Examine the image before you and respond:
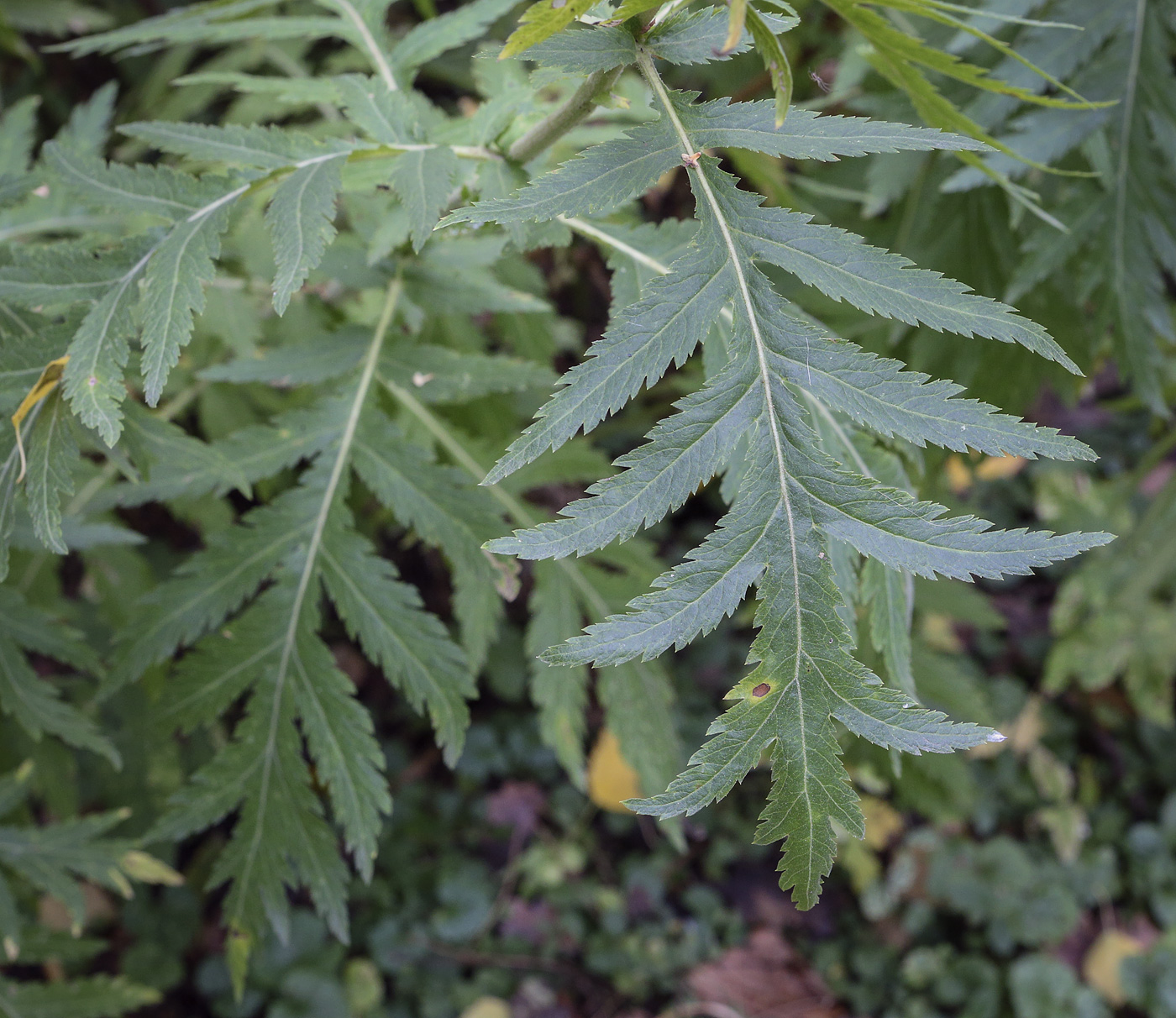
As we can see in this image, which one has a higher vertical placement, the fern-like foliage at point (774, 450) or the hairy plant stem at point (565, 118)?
the hairy plant stem at point (565, 118)

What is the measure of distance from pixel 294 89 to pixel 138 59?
175 centimetres

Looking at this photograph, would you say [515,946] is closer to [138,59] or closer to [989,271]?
[989,271]

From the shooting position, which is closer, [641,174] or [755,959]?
[641,174]

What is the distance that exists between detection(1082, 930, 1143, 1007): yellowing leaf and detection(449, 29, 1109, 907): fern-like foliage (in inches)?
104

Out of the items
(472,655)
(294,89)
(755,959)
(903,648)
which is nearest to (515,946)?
(755,959)

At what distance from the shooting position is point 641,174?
2.32ft

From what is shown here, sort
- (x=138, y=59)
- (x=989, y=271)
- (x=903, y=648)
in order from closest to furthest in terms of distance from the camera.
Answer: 1. (x=903, y=648)
2. (x=989, y=271)
3. (x=138, y=59)

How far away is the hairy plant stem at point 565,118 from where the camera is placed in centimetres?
77

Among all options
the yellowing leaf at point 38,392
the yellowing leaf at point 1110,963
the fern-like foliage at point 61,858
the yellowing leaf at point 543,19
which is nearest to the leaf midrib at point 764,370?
the yellowing leaf at point 543,19

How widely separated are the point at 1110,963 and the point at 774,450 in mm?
2779

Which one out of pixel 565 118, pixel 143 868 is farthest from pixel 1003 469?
pixel 143 868

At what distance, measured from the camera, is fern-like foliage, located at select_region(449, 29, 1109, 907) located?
60 centimetres

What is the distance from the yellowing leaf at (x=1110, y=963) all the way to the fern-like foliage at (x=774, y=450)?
2.63m

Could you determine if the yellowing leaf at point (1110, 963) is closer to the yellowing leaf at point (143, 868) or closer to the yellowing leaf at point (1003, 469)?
the yellowing leaf at point (1003, 469)
